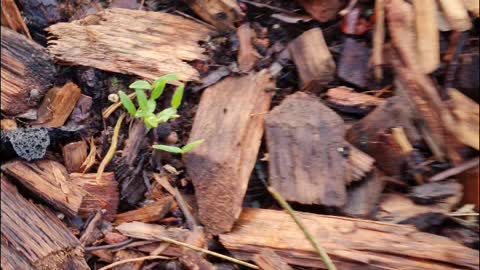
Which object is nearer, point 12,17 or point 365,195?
point 365,195

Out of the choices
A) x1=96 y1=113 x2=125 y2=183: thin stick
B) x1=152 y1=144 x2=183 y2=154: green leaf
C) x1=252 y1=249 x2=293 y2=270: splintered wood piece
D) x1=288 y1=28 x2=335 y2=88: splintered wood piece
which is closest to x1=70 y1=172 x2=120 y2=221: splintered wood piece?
x1=96 y1=113 x2=125 y2=183: thin stick

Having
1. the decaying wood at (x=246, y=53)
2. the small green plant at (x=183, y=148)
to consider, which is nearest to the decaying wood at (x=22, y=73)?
the small green plant at (x=183, y=148)

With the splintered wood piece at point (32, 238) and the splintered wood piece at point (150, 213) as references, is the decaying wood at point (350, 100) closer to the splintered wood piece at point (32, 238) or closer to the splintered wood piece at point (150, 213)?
the splintered wood piece at point (150, 213)

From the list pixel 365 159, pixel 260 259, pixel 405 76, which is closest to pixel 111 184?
pixel 260 259

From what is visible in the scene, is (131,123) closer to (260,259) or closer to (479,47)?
(260,259)

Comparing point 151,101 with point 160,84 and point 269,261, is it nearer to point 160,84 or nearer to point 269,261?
point 160,84

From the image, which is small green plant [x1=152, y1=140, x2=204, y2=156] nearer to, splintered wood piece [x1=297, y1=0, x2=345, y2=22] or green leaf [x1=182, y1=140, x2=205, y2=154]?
green leaf [x1=182, y1=140, x2=205, y2=154]

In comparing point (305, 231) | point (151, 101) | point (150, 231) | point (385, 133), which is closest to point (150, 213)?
point (150, 231)
